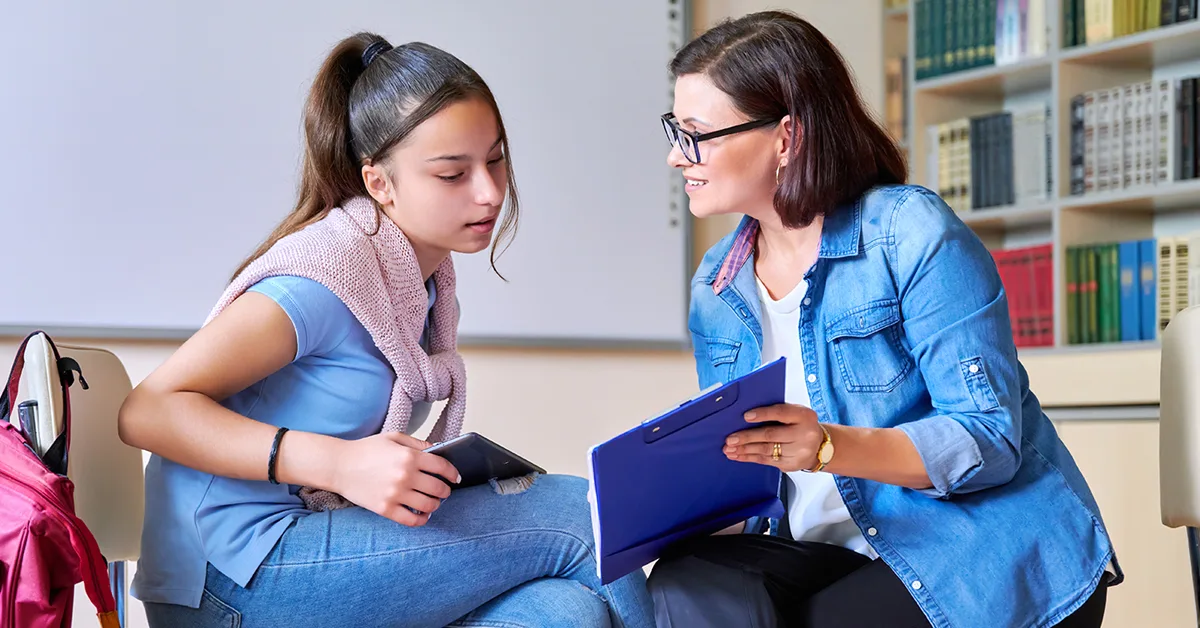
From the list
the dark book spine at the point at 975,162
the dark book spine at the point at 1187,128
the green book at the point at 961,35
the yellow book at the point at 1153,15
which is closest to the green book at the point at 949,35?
the green book at the point at 961,35

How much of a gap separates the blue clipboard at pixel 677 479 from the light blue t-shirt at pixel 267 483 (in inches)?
13.6

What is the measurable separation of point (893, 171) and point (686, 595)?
0.60 metres

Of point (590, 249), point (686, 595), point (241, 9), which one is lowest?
point (686, 595)

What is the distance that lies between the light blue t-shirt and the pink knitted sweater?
16 millimetres

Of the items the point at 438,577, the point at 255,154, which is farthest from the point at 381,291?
the point at 255,154

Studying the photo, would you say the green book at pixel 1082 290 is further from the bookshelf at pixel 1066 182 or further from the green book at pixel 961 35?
the green book at pixel 961 35

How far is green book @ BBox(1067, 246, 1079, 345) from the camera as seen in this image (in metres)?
2.71

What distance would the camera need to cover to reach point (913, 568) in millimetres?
1150

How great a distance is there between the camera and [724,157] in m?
1.36

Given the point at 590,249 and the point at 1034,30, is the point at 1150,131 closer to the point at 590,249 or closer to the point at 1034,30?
the point at 1034,30

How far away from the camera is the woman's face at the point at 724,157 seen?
135 centimetres

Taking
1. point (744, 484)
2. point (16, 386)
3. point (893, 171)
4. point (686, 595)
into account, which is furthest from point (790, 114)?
point (16, 386)

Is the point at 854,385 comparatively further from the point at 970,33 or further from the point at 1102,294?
the point at 970,33

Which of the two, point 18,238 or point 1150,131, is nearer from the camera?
point 18,238
